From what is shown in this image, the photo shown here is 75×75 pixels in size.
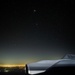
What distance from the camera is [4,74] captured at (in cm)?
379

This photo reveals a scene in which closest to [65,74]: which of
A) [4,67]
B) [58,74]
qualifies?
[58,74]

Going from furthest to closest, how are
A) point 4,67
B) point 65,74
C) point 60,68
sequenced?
point 4,67, point 60,68, point 65,74

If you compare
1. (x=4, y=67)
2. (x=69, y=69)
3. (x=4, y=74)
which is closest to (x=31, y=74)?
(x=69, y=69)

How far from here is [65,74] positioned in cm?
150

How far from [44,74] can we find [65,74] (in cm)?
16

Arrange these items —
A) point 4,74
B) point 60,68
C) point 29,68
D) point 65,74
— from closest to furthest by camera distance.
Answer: point 65,74, point 60,68, point 29,68, point 4,74

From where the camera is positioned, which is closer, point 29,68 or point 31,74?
point 31,74

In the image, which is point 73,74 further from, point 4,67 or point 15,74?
point 4,67

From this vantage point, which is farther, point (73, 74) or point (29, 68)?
point (29, 68)

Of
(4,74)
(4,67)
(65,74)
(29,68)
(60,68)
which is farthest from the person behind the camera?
(4,67)

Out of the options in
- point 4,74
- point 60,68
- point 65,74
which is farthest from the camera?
point 4,74

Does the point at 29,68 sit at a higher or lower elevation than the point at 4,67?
lower

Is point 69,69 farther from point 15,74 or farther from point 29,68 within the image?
point 15,74

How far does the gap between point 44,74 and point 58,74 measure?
4.3 inches
